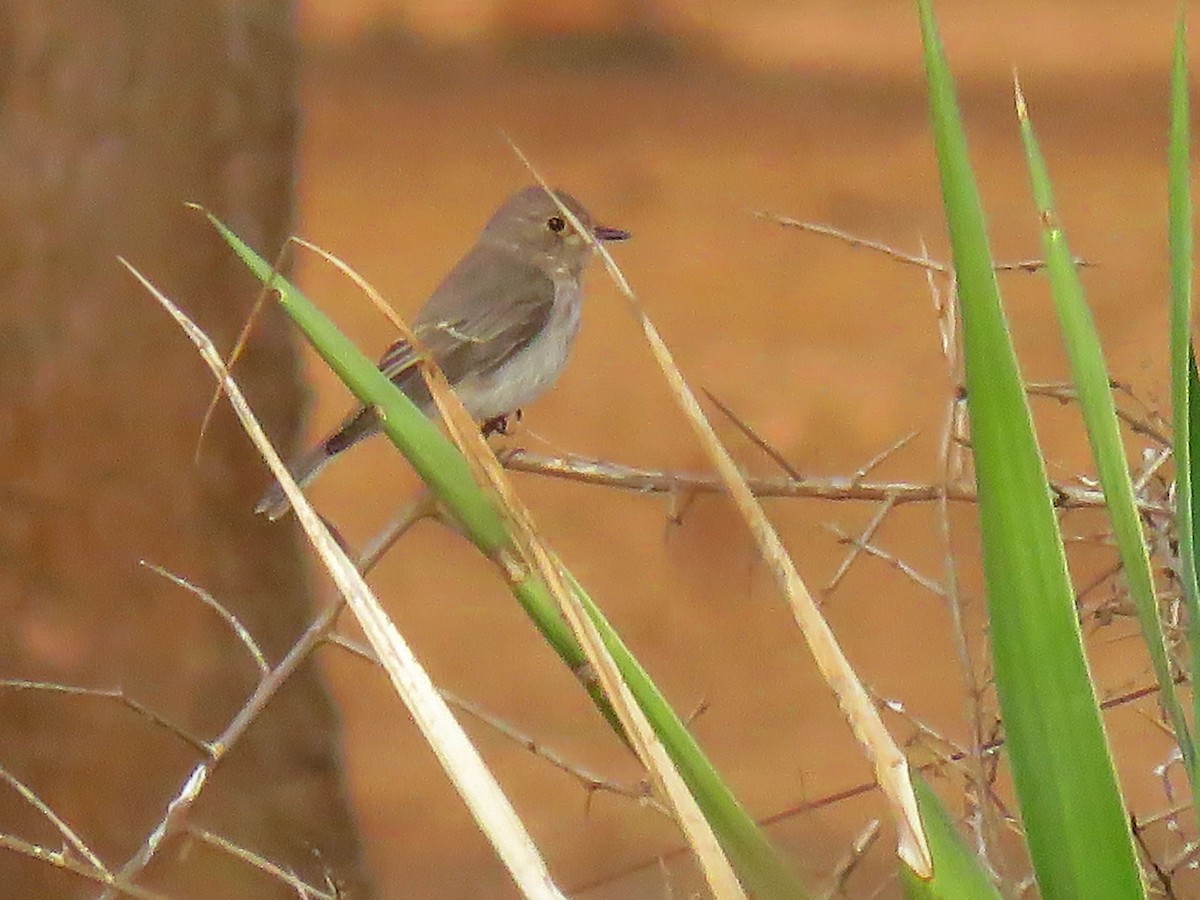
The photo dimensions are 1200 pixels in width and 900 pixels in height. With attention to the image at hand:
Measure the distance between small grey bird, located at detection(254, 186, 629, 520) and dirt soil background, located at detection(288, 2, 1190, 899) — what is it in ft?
3.01

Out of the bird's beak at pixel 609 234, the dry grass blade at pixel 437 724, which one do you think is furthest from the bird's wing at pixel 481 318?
the dry grass blade at pixel 437 724

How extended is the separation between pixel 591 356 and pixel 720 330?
14.0 inches

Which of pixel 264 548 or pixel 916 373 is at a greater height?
pixel 264 548

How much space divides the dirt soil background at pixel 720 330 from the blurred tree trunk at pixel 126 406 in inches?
55.2

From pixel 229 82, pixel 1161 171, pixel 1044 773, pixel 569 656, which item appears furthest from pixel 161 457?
pixel 1161 171

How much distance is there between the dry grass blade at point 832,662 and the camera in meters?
0.67

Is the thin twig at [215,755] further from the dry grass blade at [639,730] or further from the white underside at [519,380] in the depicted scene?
the white underside at [519,380]

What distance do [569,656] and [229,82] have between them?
159cm

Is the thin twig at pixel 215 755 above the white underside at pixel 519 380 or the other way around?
above

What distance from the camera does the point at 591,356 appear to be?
4453 millimetres

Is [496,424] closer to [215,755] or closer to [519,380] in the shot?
[519,380]

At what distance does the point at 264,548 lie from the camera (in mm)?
2289

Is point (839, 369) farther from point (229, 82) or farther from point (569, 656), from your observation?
point (569, 656)

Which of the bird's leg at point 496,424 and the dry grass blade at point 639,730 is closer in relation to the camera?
the dry grass blade at point 639,730
